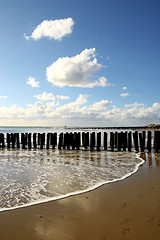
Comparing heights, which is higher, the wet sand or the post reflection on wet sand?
the wet sand

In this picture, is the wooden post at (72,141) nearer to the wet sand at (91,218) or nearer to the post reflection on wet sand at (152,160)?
the post reflection on wet sand at (152,160)

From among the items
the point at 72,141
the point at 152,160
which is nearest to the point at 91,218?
the point at 152,160

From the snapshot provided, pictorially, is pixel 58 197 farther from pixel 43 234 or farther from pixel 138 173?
pixel 138 173

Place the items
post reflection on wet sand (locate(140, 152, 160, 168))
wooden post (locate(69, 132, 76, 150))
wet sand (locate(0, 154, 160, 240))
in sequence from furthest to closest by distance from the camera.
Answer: wooden post (locate(69, 132, 76, 150)) → post reflection on wet sand (locate(140, 152, 160, 168)) → wet sand (locate(0, 154, 160, 240))

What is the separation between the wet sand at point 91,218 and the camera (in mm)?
2281

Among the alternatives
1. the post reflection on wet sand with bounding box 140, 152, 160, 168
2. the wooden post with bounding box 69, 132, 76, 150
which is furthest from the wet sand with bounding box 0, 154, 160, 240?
the wooden post with bounding box 69, 132, 76, 150

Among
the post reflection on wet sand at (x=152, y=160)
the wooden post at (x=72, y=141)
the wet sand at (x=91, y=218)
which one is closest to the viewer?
the wet sand at (x=91, y=218)

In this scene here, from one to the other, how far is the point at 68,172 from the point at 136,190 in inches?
99.5

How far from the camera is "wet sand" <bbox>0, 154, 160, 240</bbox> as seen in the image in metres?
2.28

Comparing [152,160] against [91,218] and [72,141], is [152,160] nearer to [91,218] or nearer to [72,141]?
[72,141]

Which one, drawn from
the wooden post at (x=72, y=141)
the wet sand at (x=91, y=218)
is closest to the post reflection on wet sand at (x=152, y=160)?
the wet sand at (x=91, y=218)

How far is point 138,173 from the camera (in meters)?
5.52

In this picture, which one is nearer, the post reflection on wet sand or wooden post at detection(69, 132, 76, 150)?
the post reflection on wet sand

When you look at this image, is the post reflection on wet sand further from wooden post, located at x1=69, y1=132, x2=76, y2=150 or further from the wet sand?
wooden post, located at x1=69, y1=132, x2=76, y2=150
